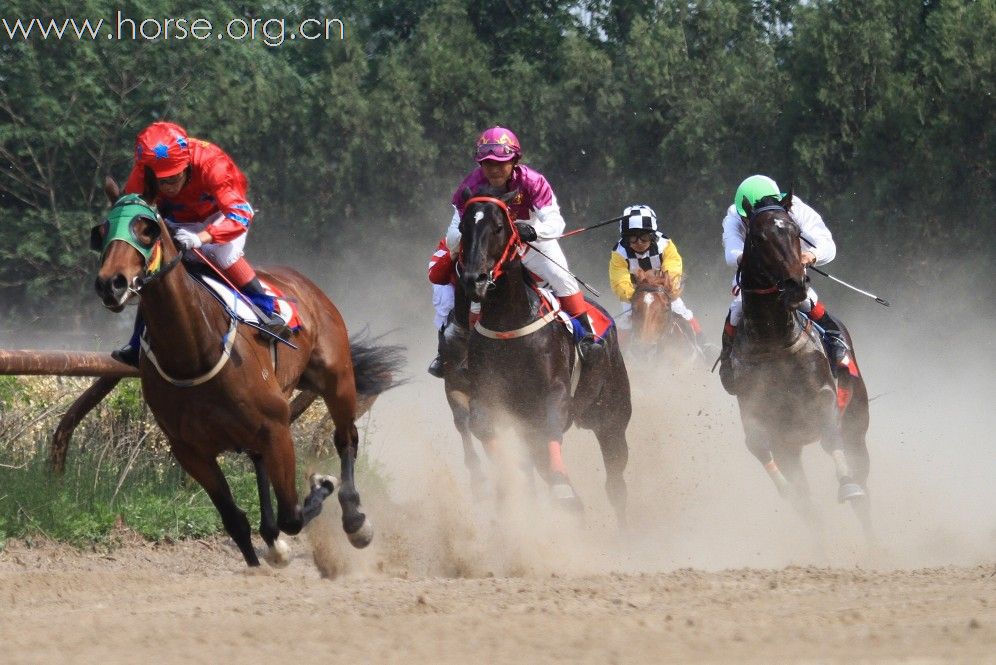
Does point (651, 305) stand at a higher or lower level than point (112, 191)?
higher

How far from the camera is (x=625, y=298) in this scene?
13.1 m

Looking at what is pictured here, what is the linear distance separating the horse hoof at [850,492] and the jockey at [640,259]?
392cm

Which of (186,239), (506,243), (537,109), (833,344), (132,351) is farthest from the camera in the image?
(537,109)

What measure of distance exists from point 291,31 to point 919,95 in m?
21.4

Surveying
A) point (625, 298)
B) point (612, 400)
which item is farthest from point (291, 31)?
point (612, 400)

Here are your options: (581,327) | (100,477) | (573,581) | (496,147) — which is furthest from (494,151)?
(100,477)

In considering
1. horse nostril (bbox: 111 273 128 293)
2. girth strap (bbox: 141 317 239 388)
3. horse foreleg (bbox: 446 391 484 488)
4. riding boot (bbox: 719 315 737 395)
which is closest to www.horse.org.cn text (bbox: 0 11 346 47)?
horse foreleg (bbox: 446 391 484 488)

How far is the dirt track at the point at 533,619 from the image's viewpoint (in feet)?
16.8

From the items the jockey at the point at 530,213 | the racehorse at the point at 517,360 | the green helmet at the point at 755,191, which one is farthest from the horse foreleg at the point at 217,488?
the green helmet at the point at 755,191

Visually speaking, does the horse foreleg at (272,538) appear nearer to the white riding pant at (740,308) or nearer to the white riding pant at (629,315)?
the white riding pant at (740,308)

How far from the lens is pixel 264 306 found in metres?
8.20

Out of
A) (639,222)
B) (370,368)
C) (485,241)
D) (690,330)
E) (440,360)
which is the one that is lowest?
(370,368)

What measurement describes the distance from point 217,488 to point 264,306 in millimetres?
1024

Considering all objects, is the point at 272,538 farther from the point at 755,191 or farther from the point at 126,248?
the point at 755,191
